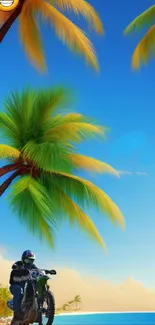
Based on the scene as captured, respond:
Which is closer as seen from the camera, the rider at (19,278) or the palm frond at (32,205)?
the rider at (19,278)

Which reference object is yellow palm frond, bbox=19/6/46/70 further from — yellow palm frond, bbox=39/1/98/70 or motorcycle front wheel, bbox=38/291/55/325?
motorcycle front wheel, bbox=38/291/55/325

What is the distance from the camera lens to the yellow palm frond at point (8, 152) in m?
7.38

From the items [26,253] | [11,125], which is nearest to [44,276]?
[26,253]

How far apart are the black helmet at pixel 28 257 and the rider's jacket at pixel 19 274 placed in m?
0.04

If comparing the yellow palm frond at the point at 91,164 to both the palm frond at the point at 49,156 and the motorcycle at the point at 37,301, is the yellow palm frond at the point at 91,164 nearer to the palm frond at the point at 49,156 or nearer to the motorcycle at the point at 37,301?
the palm frond at the point at 49,156

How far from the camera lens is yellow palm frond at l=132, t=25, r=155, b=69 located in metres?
9.73

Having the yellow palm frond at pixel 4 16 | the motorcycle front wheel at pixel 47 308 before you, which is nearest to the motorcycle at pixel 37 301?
the motorcycle front wheel at pixel 47 308

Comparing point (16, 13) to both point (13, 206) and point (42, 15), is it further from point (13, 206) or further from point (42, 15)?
point (13, 206)

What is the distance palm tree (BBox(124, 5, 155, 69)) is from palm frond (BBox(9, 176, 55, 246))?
131 inches

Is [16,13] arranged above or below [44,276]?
above

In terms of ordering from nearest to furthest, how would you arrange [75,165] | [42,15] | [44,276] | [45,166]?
[44,276], [45,166], [75,165], [42,15]

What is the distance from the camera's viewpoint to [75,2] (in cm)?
829

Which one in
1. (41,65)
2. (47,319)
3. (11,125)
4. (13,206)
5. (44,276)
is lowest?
(47,319)

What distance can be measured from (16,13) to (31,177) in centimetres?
231
